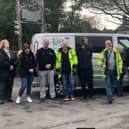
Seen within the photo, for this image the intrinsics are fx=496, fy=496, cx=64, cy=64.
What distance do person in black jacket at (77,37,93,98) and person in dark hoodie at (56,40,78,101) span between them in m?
0.23

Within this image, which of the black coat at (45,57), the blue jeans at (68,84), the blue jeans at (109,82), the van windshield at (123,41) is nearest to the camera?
the blue jeans at (109,82)

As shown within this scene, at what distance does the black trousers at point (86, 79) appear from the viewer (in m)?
14.4

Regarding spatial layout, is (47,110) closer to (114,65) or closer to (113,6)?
(114,65)

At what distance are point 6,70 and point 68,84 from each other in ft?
6.11

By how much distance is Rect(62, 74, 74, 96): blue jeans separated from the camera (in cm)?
1423

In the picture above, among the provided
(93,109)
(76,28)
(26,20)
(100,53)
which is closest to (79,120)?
(93,109)

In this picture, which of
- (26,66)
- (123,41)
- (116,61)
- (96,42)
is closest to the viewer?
(26,66)

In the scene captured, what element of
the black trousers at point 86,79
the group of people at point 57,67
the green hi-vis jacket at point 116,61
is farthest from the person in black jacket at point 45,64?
the green hi-vis jacket at point 116,61

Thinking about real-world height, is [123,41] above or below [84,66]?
above

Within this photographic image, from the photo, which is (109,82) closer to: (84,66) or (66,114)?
(84,66)

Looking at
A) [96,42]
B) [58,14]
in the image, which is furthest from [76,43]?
[58,14]

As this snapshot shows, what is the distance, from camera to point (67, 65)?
1412 cm

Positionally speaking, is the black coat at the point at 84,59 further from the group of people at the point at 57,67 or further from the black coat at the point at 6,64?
the black coat at the point at 6,64

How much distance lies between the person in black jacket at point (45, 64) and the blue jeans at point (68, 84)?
14.7 inches
